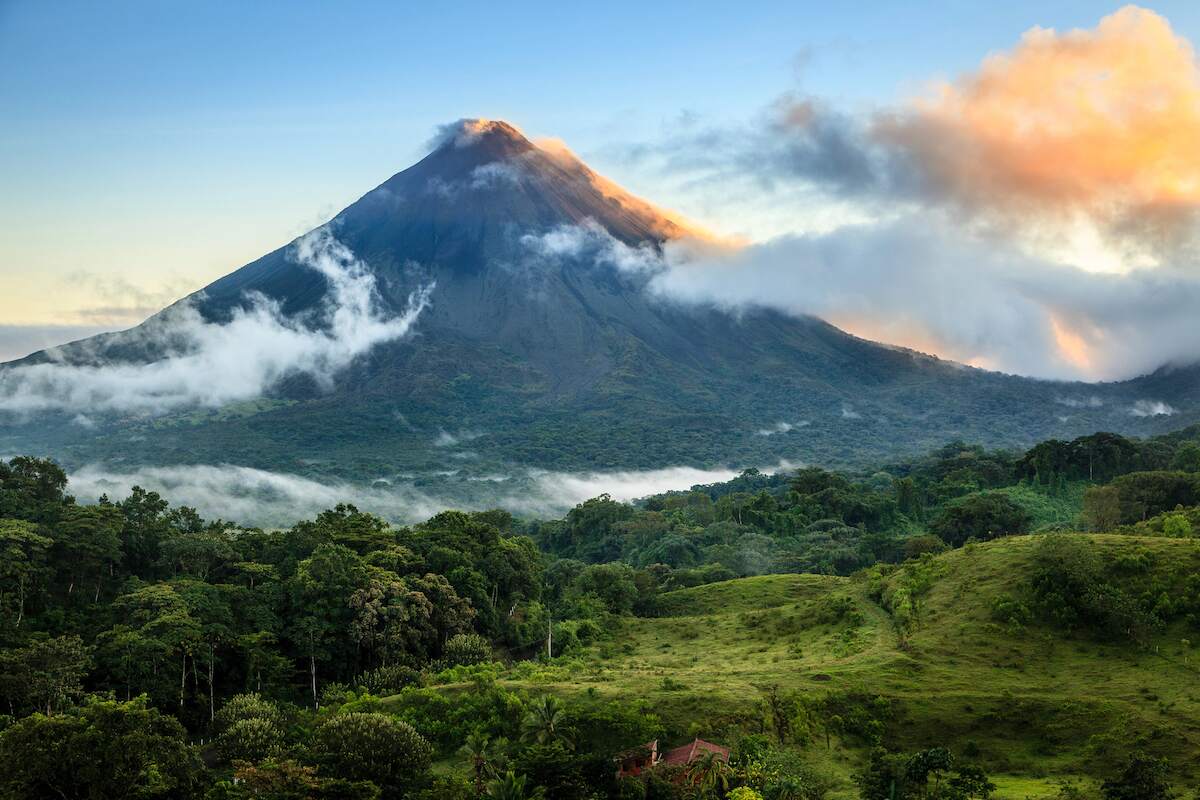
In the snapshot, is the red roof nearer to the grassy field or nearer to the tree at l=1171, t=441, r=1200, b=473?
the grassy field

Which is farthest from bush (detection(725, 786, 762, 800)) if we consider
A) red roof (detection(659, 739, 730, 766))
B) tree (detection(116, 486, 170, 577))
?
tree (detection(116, 486, 170, 577))

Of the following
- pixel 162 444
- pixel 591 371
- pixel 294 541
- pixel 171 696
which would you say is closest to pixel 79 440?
pixel 162 444

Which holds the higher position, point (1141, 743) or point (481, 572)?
point (481, 572)

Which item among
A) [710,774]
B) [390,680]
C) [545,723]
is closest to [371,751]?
[545,723]

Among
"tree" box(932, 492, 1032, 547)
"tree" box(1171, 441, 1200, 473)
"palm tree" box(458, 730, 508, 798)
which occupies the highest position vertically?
"tree" box(1171, 441, 1200, 473)

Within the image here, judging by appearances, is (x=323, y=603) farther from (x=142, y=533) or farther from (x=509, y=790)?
(x=509, y=790)

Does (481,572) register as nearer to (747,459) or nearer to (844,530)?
(844,530)
